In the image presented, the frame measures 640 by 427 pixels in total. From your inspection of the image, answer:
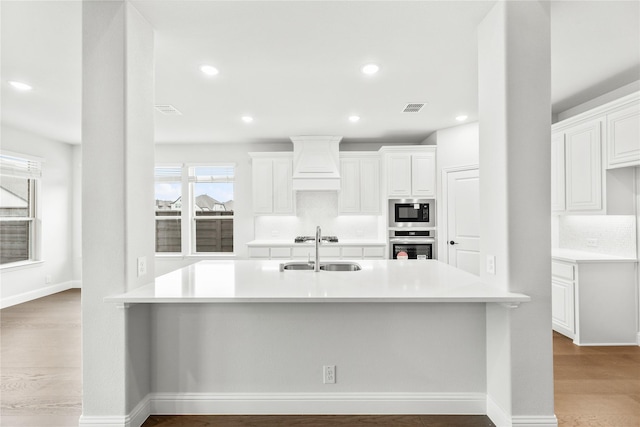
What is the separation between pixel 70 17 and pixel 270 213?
392 cm

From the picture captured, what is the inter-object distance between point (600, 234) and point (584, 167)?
0.81 meters

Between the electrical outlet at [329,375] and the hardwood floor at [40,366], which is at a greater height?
the electrical outlet at [329,375]

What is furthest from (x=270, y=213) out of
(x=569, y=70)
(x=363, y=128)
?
(x=569, y=70)

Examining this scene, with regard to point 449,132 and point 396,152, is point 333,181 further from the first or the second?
point 449,132

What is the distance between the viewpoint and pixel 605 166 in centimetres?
347

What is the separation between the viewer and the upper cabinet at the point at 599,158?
10.6 feet

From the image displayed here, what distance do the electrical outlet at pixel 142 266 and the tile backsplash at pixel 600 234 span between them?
4424 millimetres

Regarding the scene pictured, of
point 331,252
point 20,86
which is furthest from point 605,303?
point 20,86

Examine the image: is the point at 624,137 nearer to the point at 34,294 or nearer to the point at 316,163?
the point at 316,163

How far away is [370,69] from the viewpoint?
3.19 metres

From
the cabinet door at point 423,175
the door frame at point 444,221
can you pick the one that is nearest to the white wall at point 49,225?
the cabinet door at point 423,175

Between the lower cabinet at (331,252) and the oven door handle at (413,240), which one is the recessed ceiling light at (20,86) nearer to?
the lower cabinet at (331,252)

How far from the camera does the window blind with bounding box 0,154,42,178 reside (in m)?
5.14

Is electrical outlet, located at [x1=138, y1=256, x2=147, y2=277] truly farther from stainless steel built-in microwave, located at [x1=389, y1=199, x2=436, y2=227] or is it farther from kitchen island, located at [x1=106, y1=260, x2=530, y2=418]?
stainless steel built-in microwave, located at [x1=389, y1=199, x2=436, y2=227]
